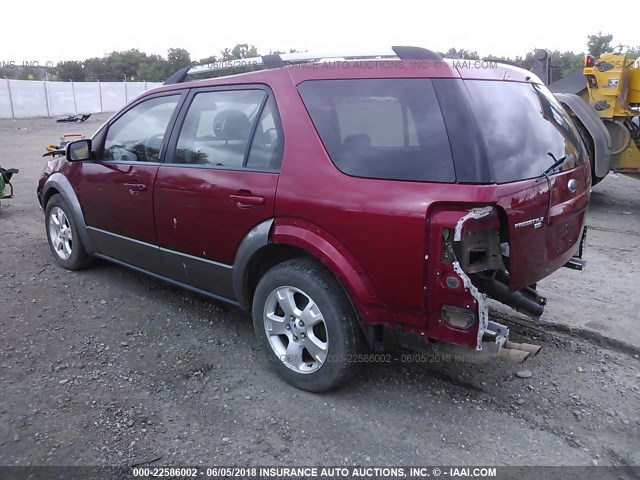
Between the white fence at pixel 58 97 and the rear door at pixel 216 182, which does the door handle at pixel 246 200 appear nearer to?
the rear door at pixel 216 182

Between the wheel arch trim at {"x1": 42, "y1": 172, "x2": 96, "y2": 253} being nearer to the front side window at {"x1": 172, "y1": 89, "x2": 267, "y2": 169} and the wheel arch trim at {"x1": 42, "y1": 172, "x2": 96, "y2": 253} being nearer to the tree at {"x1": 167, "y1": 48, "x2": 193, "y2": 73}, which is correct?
the front side window at {"x1": 172, "y1": 89, "x2": 267, "y2": 169}

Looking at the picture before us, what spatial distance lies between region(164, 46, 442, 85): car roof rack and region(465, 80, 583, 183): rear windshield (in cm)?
33

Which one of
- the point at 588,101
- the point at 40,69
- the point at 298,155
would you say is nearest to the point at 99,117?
the point at 40,69

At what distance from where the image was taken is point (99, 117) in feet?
104

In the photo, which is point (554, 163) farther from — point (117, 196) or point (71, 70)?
point (71, 70)

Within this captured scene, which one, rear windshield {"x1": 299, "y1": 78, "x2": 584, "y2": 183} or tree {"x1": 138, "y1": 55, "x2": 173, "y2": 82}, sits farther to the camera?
tree {"x1": 138, "y1": 55, "x2": 173, "y2": 82}

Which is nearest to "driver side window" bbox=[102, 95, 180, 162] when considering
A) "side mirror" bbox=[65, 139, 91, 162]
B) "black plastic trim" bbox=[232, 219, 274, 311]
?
"side mirror" bbox=[65, 139, 91, 162]

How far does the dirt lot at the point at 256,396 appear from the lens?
8.76 ft

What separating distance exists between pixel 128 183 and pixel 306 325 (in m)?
1.99

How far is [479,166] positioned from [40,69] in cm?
5889

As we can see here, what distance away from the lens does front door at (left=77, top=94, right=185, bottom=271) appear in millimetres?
3943

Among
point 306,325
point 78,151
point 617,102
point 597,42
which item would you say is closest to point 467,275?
→ point 306,325

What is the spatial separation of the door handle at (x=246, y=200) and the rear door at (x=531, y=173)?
1.33 meters

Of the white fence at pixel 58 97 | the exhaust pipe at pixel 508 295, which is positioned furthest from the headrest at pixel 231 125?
the white fence at pixel 58 97
